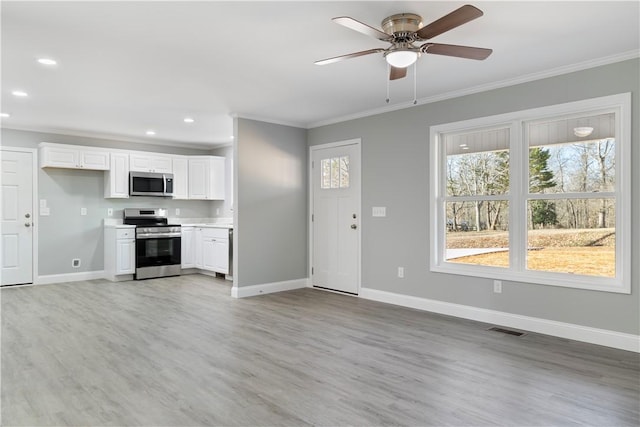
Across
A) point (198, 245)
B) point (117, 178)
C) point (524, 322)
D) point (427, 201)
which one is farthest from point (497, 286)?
point (117, 178)

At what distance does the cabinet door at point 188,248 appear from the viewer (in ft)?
24.1

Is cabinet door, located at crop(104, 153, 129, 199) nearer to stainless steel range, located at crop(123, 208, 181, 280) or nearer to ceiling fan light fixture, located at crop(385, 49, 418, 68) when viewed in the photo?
stainless steel range, located at crop(123, 208, 181, 280)

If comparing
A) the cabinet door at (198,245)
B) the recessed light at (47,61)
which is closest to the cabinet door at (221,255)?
the cabinet door at (198,245)

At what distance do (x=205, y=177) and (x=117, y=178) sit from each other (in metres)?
1.53

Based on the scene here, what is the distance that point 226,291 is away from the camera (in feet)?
19.2

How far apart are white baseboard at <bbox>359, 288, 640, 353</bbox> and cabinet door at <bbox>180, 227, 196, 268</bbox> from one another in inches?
149

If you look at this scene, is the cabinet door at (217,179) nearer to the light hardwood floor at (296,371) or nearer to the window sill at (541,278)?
the light hardwood floor at (296,371)

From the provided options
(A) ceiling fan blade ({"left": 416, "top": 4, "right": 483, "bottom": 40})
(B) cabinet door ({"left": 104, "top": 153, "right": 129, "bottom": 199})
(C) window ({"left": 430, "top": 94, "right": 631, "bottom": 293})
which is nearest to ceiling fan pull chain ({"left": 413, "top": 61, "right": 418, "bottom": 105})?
(C) window ({"left": 430, "top": 94, "right": 631, "bottom": 293})

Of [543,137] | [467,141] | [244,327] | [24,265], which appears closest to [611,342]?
[543,137]

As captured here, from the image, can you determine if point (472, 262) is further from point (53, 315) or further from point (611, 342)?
point (53, 315)

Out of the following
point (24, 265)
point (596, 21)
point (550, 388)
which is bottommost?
point (550, 388)

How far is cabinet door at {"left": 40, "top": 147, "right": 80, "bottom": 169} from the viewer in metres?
6.22

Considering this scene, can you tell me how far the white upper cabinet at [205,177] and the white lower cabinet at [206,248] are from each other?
2.40 ft

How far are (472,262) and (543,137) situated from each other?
146cm
